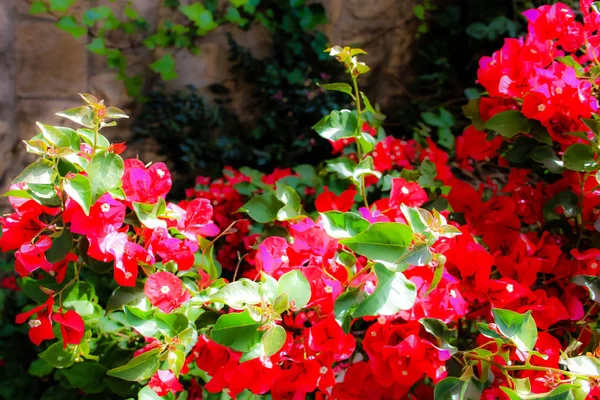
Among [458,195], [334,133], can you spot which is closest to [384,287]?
[334,133]

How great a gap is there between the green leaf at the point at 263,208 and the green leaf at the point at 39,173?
277 mm

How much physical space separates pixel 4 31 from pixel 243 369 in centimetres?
132

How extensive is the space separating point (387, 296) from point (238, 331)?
0.15 m

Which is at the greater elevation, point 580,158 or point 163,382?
point 580,158

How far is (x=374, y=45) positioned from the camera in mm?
1898

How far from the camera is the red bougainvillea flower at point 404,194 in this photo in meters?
0.75

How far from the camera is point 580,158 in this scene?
2.40ft

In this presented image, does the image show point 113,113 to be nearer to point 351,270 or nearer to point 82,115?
point 82,115

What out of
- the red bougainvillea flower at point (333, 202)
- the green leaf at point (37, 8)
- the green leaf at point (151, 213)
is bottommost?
the red bougainvillea flower at point (333, 202)

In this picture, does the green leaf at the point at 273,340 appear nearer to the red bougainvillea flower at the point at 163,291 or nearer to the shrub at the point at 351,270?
the shrub at the point at 351,270

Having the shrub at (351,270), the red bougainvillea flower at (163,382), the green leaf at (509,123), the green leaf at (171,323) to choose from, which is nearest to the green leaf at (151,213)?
the shrub at (351,270)

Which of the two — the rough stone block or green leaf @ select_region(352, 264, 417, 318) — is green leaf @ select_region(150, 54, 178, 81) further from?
green leaf @ select_region(352, 264, 417, 318)

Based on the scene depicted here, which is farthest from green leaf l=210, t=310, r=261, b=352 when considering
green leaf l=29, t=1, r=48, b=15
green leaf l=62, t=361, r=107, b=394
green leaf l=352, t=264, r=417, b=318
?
green leaf l=29, t=1, r=48, b=15

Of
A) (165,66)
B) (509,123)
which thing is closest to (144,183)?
(509,123)
